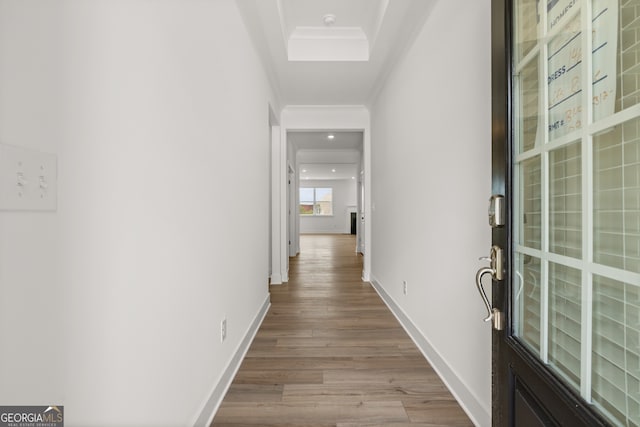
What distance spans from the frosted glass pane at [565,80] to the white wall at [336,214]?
12.4 metres

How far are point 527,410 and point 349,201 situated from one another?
41.1 ft

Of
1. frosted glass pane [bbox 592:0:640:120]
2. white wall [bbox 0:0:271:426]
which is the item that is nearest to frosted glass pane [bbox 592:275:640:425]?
frosted glass pane [bbox 592:0:640:120]

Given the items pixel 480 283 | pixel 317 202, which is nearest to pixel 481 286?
pixel 480 283

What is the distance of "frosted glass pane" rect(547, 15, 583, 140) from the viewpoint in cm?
68

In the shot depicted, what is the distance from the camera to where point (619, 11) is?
0.59 metres

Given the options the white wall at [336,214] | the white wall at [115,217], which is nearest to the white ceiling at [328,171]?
the white wall at [336,214]

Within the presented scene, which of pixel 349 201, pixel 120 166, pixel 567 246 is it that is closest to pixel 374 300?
pixel 567 246

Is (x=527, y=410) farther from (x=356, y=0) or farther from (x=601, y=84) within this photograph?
(x=356, y=0)

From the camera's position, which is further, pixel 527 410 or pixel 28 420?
pixel 527 410

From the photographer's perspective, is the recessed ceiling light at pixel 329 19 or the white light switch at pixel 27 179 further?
the recessed ceiling light at pixel 329 19

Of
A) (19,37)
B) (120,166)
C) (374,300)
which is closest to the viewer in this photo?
(19,37)

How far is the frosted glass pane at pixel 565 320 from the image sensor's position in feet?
2.29

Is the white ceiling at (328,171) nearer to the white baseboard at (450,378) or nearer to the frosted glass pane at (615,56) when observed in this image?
the white baseboard at (450,378)

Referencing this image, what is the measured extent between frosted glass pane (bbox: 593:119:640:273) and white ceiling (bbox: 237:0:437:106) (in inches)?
70.2
